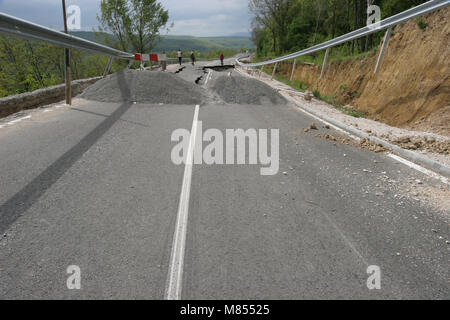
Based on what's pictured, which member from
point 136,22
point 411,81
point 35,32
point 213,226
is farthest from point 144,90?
point 136,22

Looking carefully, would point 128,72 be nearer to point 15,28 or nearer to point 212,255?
point 15,28

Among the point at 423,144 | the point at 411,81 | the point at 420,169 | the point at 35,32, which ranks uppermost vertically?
the point at 35,32

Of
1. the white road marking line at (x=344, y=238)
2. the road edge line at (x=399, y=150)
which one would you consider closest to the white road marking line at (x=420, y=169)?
the road edge line at (x=399, y=150)

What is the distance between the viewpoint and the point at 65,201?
11.7ft

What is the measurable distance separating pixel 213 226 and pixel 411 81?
838 cm

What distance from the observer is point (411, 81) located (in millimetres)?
8250

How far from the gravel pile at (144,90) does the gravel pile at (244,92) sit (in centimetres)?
107

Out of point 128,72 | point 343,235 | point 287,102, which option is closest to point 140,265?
point 343,235

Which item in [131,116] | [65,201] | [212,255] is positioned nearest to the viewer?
[212,255]

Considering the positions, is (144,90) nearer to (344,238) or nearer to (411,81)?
(411,81)

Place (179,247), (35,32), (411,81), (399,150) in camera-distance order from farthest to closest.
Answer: (411,81) < (35,32) < (399,150) < (179,247)

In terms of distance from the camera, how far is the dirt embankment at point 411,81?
7.24 m

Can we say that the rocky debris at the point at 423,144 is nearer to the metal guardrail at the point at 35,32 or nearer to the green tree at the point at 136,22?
the metal guardrail at the point at 35,32

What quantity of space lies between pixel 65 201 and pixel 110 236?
3.64 ft
